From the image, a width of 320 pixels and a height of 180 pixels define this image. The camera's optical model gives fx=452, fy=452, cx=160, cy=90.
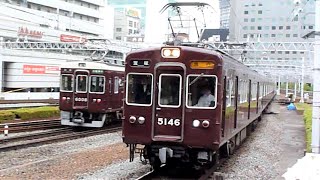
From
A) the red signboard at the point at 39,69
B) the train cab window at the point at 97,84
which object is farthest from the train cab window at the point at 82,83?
the red signboard at the point at 39,69

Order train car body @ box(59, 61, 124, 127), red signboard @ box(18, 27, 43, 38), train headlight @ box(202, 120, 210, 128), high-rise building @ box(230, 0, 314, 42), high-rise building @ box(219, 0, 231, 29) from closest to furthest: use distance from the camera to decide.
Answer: train headlight @ box(202, 120, 210, 128) → train car body @ box(59, 61, 124, 127) → high-rise building @ box(230, 0, 314, 42) → high-rise building @ box(219, 0, 231, 29) → red signboard @ box(18, 27, 43, 38)

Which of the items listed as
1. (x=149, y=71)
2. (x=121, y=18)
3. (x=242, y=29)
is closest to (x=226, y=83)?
(x=149, y=71)

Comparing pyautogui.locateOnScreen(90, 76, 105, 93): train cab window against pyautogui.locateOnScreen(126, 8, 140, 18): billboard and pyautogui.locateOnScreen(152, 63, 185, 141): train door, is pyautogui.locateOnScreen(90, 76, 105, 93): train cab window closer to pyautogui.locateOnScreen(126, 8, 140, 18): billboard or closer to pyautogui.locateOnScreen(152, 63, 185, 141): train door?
pyautogui.locateOnScreen(152, 63, 185, 141): train door

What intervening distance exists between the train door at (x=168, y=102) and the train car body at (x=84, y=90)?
30.1 ft

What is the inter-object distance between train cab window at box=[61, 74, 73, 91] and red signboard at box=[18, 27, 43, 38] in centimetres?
3631

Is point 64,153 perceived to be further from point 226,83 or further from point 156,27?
point 156,27

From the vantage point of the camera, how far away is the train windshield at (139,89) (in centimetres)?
889

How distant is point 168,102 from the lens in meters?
8.84

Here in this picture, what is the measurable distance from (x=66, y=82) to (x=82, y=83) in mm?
670

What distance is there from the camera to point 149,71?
8859mm

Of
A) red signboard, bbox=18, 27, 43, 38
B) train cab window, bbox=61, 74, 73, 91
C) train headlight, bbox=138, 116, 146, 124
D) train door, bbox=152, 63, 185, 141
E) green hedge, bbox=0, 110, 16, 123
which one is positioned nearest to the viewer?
train door, bbox=152, 63, 185, 141

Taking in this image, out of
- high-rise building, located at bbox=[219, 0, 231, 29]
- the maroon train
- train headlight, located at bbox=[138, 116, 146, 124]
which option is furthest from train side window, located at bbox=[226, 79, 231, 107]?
high-rise building, located at bbox=[219, 0, 231, 29]

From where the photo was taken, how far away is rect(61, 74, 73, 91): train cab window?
17.8 m

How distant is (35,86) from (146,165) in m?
37.7
